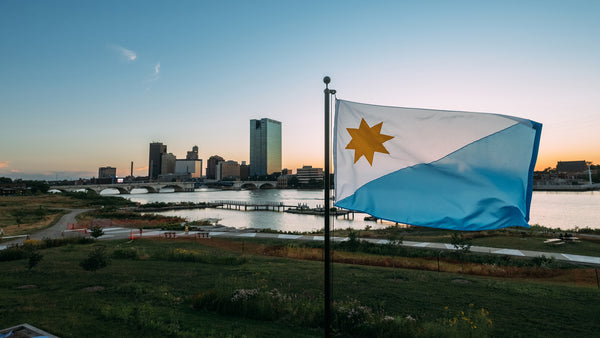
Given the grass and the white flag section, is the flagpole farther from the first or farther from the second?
the grass

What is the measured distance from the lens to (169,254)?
20.9 m

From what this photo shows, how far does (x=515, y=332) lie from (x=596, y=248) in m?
22.4

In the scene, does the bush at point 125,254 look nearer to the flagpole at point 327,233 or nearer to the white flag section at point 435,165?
the flagpole at point 327,233

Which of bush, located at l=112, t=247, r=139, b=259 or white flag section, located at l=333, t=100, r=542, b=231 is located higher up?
white flag section, located at l=333, t=100, r=542, b=231

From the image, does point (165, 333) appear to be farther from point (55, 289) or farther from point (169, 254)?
point (169, 254)

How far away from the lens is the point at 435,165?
6211 mm

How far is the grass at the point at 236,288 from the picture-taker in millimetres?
9070

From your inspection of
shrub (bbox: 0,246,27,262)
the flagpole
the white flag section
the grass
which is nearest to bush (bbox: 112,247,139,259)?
the grass

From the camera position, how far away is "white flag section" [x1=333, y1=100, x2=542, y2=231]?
5496mm

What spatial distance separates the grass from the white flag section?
4529mm

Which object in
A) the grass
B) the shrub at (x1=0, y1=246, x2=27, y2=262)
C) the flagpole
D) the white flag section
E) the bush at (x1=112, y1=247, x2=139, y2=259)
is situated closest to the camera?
the white flag section

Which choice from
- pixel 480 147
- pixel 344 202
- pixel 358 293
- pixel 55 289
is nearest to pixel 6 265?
pixel 55 289

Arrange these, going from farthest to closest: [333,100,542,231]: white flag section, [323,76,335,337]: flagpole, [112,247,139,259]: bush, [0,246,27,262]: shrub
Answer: [112,247,139,259]: bush, [0,246,27,262]: shrub, [323,76,335,337]: flagpole, [333,100,542,231]: white flag section

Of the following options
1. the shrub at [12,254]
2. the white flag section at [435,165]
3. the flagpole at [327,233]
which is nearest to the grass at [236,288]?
the shrub at [12,254]
